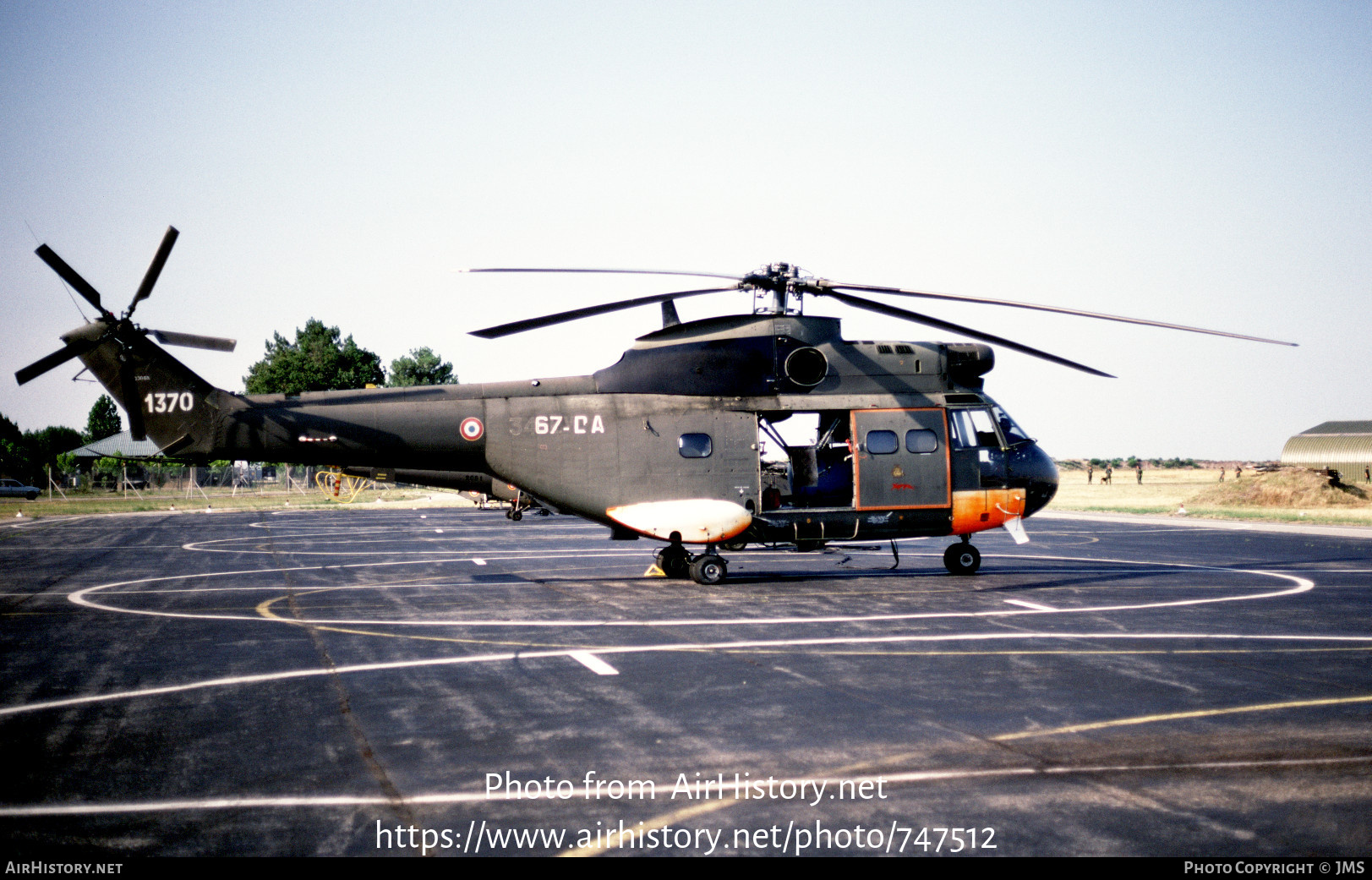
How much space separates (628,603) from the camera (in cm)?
1641

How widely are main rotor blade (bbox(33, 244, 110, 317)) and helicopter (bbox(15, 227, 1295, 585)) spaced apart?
3 centimetres

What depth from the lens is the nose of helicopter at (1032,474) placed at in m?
20.3

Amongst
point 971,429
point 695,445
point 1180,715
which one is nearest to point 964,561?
point 971,429

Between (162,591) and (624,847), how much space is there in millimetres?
16556

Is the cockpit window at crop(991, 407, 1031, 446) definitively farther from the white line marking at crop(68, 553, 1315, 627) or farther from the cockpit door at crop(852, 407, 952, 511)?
the white line marking at crop(68, 553, 1315, 627)

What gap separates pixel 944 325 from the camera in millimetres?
18250

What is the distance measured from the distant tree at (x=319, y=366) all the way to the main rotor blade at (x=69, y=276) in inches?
4236

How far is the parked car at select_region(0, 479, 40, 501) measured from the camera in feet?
295

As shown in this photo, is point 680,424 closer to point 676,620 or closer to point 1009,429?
point 676,620

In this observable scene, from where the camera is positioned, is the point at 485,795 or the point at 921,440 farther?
the point at 921,440

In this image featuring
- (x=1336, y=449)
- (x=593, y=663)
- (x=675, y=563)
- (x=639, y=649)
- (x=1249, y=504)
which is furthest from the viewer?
(x=1336, y=449)

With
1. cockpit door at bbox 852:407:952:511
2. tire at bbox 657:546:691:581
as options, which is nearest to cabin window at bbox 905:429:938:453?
cockpit door at bbox 852:407:952:511

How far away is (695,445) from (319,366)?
397ft

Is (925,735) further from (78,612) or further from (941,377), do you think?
(78,612)
